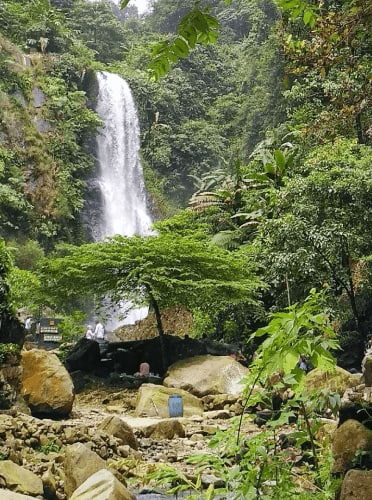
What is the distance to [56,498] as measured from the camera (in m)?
4.30

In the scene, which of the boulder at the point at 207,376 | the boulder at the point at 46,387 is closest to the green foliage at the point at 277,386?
the boulder at the point at 46,387

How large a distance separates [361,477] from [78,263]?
8894mm

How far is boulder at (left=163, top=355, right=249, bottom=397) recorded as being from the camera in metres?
9.75

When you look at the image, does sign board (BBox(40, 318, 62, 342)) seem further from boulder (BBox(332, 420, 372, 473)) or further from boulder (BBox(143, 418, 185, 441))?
boulder (BBox(332, 420, 372, 473))

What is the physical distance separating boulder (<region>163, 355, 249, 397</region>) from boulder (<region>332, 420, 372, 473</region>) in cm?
705

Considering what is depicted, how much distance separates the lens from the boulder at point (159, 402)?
27.8 feet

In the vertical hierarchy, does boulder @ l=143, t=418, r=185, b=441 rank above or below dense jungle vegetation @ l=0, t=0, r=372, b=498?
below

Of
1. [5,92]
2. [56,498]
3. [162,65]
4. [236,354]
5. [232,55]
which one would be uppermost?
[232,55]

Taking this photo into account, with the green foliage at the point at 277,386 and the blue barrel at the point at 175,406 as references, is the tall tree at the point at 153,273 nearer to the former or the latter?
the blue barrel at the point at 175,406

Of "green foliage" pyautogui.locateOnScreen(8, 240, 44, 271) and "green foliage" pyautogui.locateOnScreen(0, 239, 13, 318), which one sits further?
"green foliage" pyautogui.locateOnScreen(8, 240, 44, 271)

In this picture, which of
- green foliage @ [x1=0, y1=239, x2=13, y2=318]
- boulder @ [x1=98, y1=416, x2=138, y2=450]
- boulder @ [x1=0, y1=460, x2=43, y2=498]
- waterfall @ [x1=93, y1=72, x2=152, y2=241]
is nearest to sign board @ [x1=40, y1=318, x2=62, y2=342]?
green foliage @ [x1=0, y1=239, x2=13, y2=318]

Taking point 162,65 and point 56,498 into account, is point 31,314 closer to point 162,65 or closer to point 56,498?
point 56,498

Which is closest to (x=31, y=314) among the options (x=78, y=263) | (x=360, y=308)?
(x=78, y=263)

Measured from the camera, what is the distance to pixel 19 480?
13.7 ft
